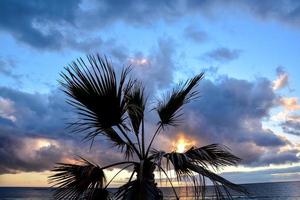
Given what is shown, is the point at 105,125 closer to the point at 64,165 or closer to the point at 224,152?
the point at 64,165

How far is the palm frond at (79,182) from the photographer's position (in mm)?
4746

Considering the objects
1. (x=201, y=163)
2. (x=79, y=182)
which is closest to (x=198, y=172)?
(x=201, y=163)

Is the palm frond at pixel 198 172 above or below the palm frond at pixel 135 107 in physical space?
below

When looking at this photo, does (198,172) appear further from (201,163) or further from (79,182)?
(79,182)

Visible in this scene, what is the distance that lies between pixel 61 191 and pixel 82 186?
284 mm

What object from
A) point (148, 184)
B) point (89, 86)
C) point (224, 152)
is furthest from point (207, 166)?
point (89, 86)

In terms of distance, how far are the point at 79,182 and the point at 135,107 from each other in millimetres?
1271

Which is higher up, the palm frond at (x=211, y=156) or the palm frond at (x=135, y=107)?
the palm frond at (x=135, y=107)

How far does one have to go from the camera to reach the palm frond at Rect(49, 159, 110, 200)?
475cm

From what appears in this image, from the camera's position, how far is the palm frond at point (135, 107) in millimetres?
5070

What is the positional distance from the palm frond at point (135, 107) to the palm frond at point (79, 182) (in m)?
0.94

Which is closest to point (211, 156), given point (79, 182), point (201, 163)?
point (201, 163)

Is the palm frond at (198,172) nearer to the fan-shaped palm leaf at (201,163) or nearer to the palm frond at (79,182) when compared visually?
the fan-shaped palm leaf at (201,163)

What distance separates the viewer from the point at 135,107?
4.92 m
